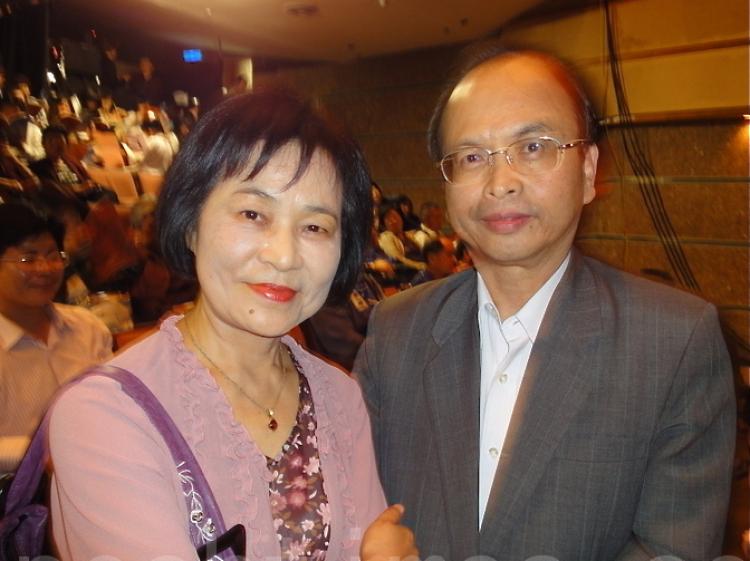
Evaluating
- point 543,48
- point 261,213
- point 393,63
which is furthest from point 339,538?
point 393,63

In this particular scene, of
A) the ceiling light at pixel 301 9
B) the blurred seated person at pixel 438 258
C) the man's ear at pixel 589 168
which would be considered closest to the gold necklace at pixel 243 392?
the man's ear at pixel 589 168

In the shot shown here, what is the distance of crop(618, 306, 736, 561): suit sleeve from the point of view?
1205 millimetres

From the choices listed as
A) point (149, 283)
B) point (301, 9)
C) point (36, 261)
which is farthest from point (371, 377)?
point (301, 9)

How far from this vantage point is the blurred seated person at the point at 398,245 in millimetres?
3947

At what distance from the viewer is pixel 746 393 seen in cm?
392

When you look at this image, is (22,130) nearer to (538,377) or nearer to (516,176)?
(516,176)

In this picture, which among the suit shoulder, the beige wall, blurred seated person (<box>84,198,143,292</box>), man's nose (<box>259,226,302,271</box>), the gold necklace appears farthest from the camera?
the beige wall

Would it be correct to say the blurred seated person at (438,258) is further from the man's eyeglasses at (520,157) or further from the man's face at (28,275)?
the man's eyeglasses at (520,157)

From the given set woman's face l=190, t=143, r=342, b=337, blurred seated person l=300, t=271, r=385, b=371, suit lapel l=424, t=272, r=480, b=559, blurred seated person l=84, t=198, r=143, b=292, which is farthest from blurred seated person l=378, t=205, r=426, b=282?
woman's face l=190, t=143, r=342, b=337

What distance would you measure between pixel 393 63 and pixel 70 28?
1646mm

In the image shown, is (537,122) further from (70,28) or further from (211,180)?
(70,28)

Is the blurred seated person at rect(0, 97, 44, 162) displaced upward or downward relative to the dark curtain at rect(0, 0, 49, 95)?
downward

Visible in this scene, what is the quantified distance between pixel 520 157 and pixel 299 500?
0.83 meters

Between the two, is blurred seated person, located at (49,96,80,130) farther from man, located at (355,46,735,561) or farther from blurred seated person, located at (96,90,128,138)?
man, located at (355,46,735,561)
